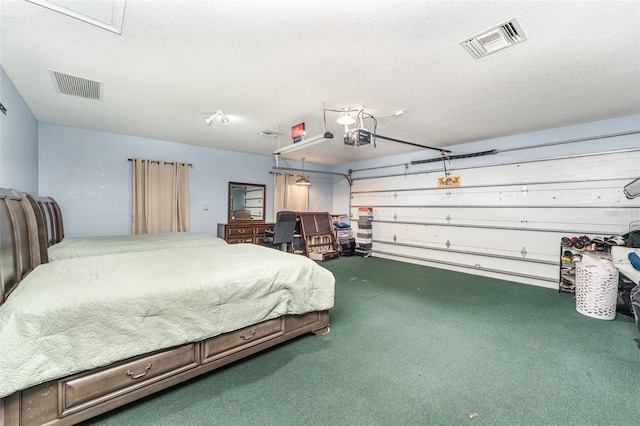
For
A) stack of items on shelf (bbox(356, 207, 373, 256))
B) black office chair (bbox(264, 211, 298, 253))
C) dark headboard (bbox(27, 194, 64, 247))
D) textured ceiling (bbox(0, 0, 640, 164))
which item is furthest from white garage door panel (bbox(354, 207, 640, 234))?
dark headboard (bbox(27, 194, 64, 247))

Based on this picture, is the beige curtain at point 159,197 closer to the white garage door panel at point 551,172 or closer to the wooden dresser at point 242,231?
the wooden dresser at point 242,231

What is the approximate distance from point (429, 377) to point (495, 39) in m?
2.87

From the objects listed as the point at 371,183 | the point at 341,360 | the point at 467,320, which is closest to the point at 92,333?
the point at 341,360

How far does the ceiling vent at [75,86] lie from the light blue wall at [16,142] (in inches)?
16.1

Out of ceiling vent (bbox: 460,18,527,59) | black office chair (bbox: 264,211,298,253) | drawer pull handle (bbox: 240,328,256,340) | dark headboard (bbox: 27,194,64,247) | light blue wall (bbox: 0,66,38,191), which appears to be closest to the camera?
ceiling vent (bbox: 460,18,527,59)

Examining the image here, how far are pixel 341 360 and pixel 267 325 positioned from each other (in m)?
0.75

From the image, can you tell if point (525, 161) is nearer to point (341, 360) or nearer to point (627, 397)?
point (627, 397)

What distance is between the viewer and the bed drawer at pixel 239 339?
6.84 ft

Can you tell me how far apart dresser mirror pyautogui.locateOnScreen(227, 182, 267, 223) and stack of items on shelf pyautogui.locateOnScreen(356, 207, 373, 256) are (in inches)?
114

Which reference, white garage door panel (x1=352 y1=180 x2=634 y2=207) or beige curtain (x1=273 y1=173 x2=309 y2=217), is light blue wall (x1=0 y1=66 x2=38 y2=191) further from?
white garage door panel (x1=352 y1=180 x2=634 y2=207)

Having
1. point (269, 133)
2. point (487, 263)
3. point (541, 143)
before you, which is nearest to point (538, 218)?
point (487, 263)

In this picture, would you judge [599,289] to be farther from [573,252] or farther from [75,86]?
[75,86]

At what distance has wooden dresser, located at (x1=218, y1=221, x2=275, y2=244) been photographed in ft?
20.9

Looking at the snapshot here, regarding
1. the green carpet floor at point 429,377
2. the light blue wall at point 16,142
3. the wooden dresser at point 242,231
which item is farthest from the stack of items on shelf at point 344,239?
the light blue wall at point 16,142
